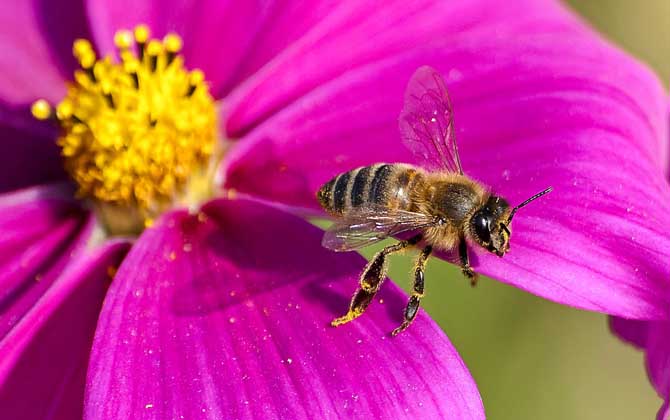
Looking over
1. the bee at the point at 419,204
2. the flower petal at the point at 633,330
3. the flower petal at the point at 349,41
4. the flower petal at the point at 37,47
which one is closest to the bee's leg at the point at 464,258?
the bee at the point at 419,204

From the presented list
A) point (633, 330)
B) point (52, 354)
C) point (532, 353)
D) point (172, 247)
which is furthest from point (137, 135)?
point (532, 353)

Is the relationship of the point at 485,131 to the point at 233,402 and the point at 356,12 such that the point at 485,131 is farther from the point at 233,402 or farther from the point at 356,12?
the point at 233,402

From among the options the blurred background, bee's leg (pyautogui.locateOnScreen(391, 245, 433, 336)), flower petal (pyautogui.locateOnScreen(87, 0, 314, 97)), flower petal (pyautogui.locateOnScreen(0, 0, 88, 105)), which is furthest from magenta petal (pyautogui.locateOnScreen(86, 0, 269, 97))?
the blurred background

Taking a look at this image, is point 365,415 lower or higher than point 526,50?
lower

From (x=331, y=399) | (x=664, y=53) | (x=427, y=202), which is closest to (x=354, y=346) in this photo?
(x=331, y=399)

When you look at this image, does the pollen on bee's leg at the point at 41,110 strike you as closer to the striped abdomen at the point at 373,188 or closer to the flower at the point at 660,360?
the striped abdomen at the point at 373,188

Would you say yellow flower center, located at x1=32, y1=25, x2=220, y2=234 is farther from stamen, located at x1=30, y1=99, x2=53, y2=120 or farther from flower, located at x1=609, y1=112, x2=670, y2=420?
flower, located at x1=609, y1=112, x2=670, y2=420
